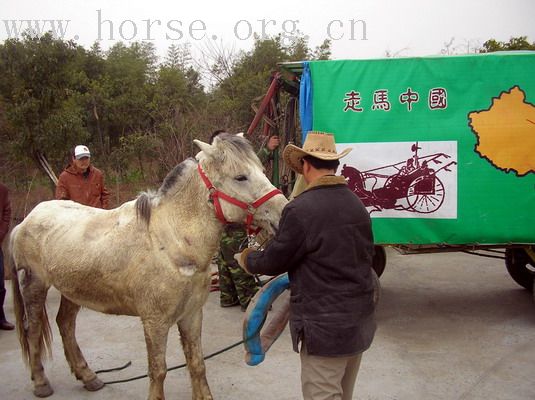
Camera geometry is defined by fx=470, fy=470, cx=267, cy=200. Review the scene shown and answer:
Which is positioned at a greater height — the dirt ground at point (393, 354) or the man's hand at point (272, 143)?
the man's hand at point (272, 143)

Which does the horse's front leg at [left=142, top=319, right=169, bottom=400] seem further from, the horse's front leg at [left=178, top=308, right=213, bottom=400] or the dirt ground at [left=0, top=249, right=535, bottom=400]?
the dirt ground at [left=0, top=249, right=535, bottom=400]

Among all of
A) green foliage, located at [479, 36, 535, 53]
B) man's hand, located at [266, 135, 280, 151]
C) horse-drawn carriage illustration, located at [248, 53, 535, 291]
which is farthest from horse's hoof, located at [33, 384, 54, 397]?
green foliage, located at [479, 36, 535, 53]

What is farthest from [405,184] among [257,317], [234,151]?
[257,317]

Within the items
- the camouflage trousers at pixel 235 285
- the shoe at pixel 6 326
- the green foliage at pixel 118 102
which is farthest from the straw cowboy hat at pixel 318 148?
the green foliage at pixel 118 102

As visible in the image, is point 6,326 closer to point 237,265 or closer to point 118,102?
point 237,265

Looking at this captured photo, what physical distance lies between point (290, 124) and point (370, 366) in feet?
9.36

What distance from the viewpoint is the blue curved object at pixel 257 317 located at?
2.45 meters

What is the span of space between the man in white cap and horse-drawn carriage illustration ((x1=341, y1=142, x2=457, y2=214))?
2626 mm

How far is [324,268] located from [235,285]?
3305mm

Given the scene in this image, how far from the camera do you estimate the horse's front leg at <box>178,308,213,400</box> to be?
3086mm

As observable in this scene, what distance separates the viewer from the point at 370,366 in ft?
12.9

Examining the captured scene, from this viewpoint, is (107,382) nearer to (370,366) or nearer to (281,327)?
(281,327)

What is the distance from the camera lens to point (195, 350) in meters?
3.13

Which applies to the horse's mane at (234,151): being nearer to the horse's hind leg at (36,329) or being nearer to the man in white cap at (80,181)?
the horse's hind leg at (36,329)
